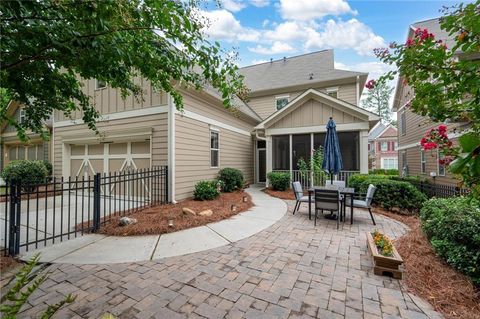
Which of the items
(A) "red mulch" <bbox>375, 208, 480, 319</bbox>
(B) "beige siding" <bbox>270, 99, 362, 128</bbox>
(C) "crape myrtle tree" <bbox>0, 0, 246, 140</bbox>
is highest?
(B) "beige siding" <bbox>270, 99, 362, 128</bbox>

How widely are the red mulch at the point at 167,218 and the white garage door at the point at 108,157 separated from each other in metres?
2.39

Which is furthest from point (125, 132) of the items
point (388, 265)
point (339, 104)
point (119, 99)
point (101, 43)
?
point (339, 104)

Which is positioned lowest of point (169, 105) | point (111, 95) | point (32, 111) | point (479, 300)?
point (479, 300)

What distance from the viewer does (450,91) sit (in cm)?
221

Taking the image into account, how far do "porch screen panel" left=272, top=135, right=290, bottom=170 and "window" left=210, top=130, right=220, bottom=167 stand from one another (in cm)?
314

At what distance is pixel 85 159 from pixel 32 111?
622 cm

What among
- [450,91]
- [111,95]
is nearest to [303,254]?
[450,91]

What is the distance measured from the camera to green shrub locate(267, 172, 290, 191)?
34.2ft

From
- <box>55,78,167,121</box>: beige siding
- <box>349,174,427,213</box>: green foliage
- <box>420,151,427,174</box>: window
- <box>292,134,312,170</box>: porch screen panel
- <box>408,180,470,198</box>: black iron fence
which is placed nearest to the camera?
<box>408,180,470,198</box>: black iron fence

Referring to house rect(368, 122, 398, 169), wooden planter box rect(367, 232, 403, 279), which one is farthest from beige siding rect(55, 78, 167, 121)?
house rect(368, 122, 398, 169)

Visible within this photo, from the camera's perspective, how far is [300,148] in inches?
439

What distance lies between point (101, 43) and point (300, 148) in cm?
980

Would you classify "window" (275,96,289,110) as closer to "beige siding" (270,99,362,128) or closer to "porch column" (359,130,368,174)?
"beige siding" (270,99,362,128)

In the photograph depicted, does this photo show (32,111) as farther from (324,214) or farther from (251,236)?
(324,214)
